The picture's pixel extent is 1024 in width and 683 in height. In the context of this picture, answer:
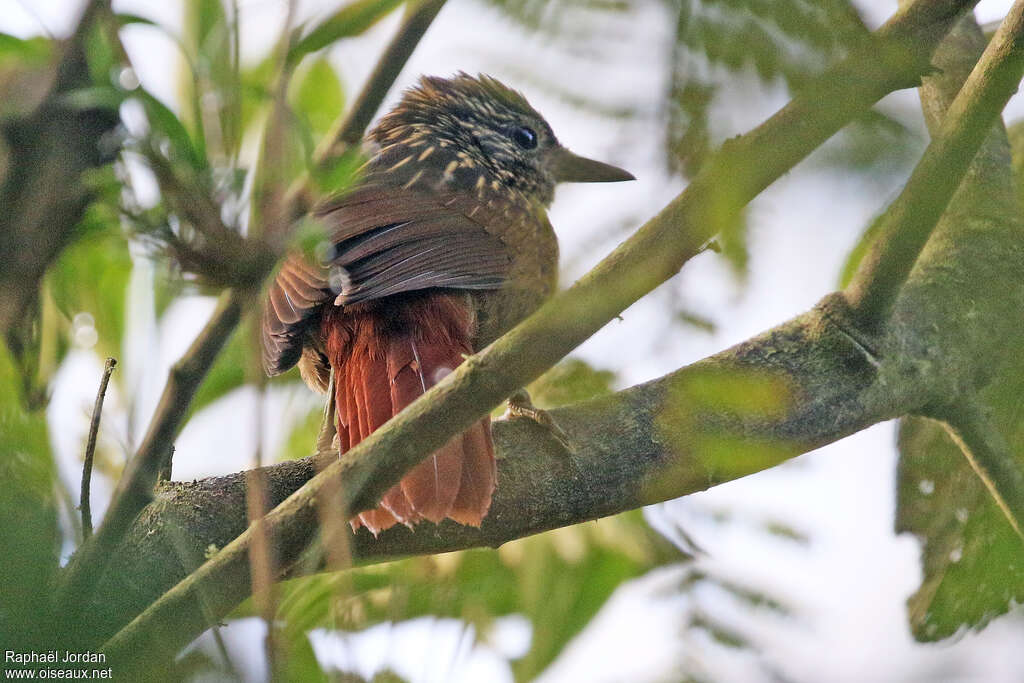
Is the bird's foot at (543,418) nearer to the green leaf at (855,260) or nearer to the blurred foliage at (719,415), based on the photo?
the blurred foliage at (719,415)

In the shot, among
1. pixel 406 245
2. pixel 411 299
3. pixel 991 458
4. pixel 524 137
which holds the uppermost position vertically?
pixel 524 137

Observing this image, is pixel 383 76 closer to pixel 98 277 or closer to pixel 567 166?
pixel 98 277

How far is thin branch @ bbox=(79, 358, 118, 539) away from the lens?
1.78 meters

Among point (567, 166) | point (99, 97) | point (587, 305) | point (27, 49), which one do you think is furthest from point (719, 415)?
point (567, 166)

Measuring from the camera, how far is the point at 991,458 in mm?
1926

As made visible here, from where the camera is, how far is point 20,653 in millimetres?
960

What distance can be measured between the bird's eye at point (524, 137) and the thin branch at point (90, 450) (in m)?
2.37

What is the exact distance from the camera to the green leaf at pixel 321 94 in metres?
2.72

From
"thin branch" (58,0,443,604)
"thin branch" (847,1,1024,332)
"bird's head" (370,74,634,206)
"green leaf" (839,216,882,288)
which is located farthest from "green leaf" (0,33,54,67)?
"bird's head" (370,74,634,206)

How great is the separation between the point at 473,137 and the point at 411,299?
4.43 feet

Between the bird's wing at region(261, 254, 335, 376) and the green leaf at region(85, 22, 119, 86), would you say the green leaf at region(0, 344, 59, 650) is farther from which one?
the bird's wing at region(261, 254, 335, 376)

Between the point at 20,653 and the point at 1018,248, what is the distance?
1819mm

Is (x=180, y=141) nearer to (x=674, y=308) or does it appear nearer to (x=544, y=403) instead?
(x=674, y=308)

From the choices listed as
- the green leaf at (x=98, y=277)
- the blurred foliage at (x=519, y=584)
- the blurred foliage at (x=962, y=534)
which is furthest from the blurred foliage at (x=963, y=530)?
the green leaf at (x=98, y=277)
